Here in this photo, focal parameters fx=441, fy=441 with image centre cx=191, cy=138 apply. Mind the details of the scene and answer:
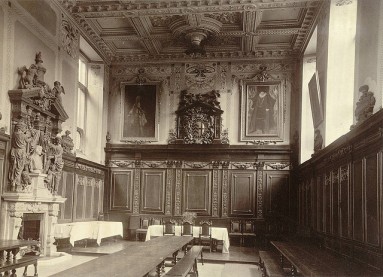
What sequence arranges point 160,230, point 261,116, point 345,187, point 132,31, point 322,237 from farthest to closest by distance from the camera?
point 261,116, point 132,31, point 160,230, point 322,237, point 345,187

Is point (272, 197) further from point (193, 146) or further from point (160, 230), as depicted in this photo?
point (160, 230)

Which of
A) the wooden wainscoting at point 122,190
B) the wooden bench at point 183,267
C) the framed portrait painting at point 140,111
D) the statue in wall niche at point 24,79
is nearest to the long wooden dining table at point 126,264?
the wooden bench at point 183,267

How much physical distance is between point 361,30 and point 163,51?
26.8ft

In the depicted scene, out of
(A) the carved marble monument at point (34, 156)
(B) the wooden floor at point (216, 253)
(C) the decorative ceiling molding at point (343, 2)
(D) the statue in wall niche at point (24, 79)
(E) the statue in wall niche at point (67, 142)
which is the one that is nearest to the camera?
(A) the carved marble monument at point (34, 156)

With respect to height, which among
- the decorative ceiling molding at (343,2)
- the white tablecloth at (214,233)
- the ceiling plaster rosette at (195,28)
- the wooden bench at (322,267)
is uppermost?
the ceiling plaster rosette at (195,28)

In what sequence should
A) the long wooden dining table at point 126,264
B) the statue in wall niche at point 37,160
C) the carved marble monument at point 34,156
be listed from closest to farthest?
1. the long wooden dining table at point 126,264
2. the carved marble monument at point 34,156
3. the statue in wall niche at point 37,160

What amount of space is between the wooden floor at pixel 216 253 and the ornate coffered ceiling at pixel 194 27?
5639 mm

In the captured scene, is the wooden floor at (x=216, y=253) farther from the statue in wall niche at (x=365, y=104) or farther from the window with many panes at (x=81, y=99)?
the statue in wall niche at (x=365, y=104)

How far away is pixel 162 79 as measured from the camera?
Result: 48.0 feet

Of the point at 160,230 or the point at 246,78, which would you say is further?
the point at 246,78

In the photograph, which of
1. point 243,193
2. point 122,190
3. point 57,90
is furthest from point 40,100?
point 243,193

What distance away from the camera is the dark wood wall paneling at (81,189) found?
444 inches

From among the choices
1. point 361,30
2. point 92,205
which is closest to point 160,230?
point 92,205

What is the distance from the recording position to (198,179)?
1398 centimetres
